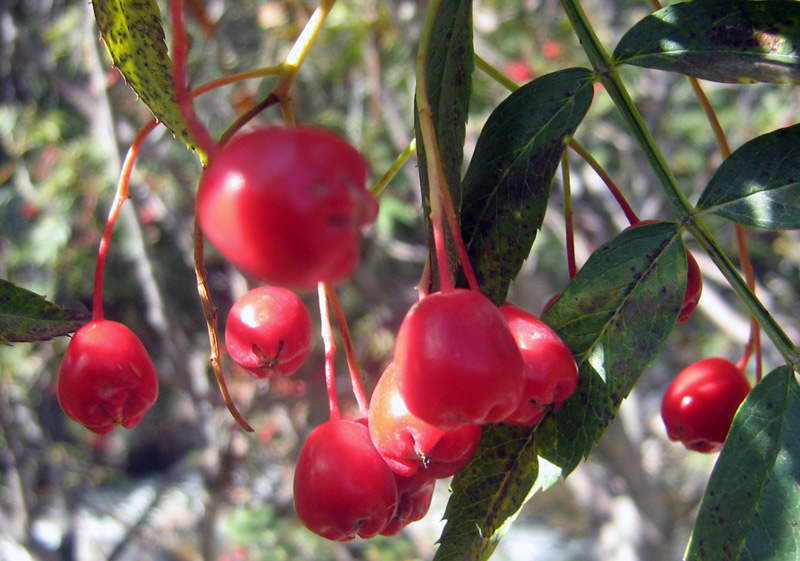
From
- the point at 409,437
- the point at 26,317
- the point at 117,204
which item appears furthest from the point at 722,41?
the point at 26,317

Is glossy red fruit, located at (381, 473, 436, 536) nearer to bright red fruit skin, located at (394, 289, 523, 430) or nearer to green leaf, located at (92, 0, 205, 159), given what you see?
bright red fruit skin, located at (394, 289, 523, 430)

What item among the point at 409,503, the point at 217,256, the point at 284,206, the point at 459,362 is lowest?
the point at 217,256

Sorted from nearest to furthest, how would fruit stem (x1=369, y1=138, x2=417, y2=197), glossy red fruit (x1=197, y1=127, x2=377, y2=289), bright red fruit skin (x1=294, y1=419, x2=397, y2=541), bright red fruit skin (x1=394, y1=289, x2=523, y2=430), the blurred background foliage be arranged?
glossy red fruit (x1=197, y1=127, x2=377, y2=289), bright red fruit skin (x1=394, y1=289, x2=523, y2=430), bright red fruit skin (x1=294, y1=419, x2=397, y2=541), fruit stem (x1=369, y1=138, x2=417, y2=197), the blurred background foliage

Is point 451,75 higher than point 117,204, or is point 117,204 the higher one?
point 451,75

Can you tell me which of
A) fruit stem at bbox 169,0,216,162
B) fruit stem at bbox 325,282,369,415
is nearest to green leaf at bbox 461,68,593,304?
fruit stem at bbox 325,282,369,415

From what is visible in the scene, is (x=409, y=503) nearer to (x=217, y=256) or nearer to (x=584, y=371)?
(x=584, y=371)
